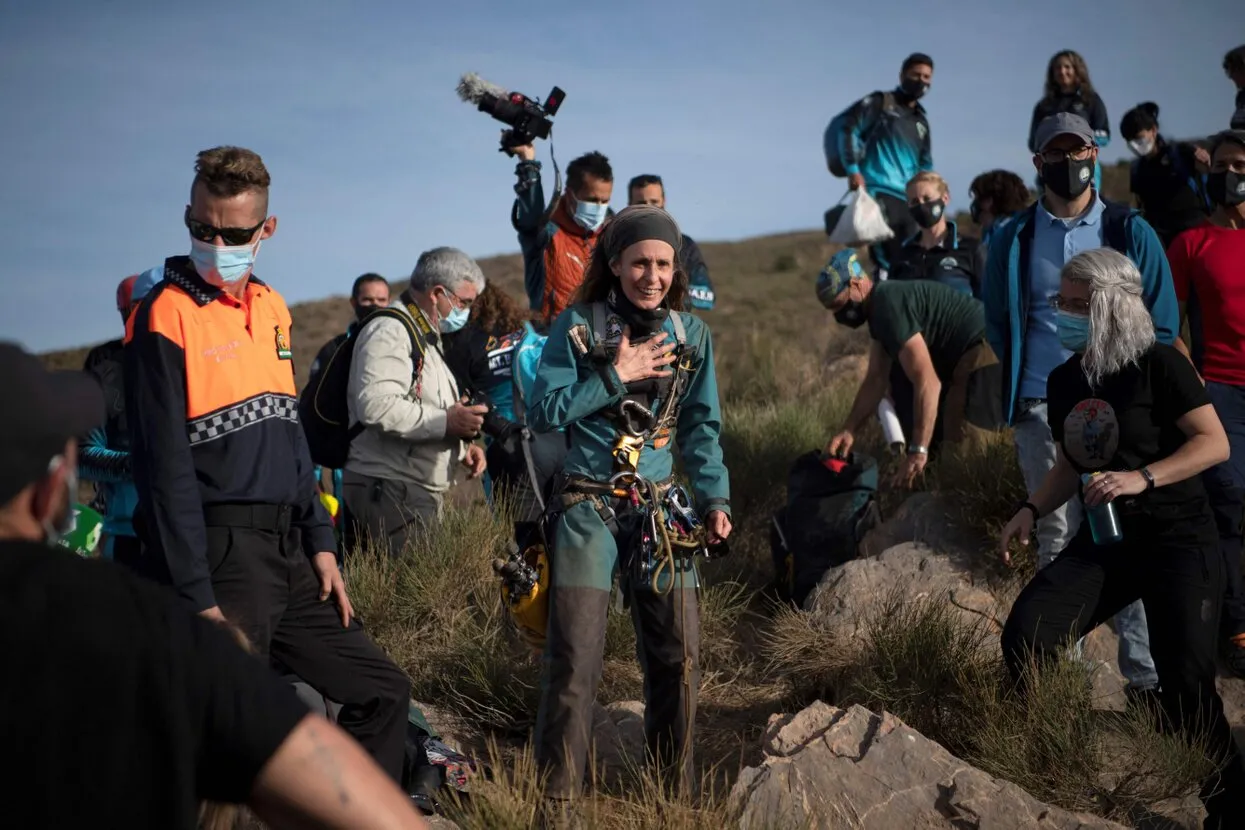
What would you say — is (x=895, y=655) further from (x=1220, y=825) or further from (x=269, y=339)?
(x=269, y=339)

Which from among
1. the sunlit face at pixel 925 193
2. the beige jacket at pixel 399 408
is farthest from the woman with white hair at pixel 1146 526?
the sunlit face at pixel 925 193

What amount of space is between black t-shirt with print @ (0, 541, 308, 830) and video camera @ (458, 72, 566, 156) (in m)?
5.99

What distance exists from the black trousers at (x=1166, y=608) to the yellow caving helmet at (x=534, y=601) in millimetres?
1844

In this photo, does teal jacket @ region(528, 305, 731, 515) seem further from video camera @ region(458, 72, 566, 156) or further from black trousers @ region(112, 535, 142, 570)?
video camera @ region(458, 72, 566, 156)

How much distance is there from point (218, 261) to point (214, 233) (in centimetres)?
9

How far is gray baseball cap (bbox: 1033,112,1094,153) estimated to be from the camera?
5951 millimetres

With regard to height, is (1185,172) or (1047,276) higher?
(1185,172)

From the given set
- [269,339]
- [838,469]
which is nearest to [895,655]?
[838,469]

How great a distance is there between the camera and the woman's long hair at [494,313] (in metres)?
7.80

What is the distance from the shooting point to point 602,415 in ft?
14.4

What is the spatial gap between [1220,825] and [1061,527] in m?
1.70

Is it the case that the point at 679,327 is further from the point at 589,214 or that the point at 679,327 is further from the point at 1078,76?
the point at 1078,76

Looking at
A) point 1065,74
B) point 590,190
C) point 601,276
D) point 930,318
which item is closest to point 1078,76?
point 1065,74

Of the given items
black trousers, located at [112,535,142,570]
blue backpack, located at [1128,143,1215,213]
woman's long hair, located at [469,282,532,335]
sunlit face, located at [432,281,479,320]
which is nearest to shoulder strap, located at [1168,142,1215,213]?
blue backpack, located at [1128,143,1215,213]
